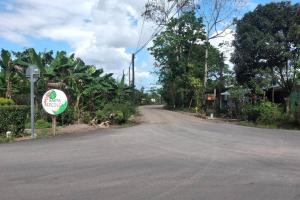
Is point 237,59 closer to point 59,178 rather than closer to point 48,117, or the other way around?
point 48,117

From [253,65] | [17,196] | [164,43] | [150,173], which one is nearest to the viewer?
[17,196]

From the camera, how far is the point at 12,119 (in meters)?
21.5

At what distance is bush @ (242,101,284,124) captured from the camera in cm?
3321

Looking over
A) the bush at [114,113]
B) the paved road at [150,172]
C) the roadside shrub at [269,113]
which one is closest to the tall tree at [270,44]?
the roadside shrub at [269,113]

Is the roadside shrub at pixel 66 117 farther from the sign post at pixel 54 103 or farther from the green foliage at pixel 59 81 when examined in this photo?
the sign post at pixel 54 103

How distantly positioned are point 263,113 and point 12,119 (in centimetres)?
1882

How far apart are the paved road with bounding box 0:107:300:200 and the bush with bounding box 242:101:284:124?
16.4 m

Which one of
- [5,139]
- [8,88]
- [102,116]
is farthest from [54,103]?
[8,88]

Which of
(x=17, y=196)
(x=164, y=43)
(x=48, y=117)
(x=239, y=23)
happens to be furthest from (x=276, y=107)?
(x=164, y=43)

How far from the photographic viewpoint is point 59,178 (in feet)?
33.3

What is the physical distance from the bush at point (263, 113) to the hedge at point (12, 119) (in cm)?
1739

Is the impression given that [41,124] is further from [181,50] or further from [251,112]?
[181,50]

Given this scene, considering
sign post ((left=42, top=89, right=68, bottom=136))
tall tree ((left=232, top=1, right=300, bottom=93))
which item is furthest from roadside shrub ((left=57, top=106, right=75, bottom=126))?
tall tree ((left=232, top=1, right=300, bottom=93))

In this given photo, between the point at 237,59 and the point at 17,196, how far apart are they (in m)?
38.1
